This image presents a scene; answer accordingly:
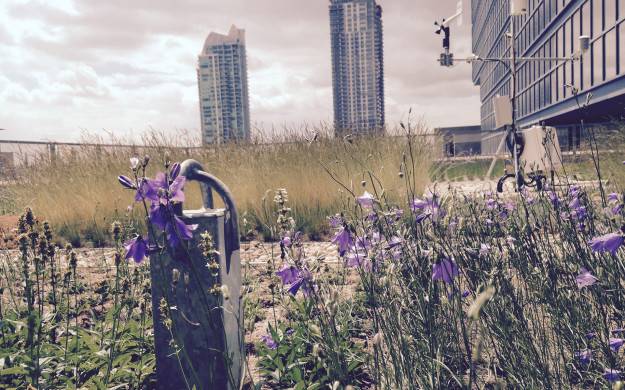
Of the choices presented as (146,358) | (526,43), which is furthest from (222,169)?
(526,43)

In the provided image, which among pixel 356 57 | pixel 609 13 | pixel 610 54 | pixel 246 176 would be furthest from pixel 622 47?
pixel 356 57

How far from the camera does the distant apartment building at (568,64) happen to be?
1585cm

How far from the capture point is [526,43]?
99.8 feet

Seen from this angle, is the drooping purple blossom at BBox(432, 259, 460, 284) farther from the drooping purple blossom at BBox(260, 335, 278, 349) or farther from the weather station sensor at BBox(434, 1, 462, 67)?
the weather station sensor at BBox(434, 1, 462, 67)

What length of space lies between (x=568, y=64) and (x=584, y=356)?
22.8 meters

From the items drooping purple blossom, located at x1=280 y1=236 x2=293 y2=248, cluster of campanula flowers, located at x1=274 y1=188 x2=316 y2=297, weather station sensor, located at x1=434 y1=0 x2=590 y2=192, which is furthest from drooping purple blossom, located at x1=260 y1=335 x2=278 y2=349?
weather station sensor, located at x1=434 y1=0 x2=590 y2=192

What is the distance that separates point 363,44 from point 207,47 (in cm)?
3928

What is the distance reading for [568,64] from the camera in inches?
841

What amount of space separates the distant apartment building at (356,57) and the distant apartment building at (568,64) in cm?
8017

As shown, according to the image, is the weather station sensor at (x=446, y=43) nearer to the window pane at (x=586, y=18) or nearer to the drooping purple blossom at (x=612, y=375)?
the drooping purple blossom at (x=612, y=375)

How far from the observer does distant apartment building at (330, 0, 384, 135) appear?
121500mm

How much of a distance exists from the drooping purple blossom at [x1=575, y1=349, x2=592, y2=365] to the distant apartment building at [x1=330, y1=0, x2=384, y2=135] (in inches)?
4660

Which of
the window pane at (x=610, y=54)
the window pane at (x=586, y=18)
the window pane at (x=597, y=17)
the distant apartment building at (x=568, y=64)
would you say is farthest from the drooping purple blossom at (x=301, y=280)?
the window pane at (x=586, y=18)

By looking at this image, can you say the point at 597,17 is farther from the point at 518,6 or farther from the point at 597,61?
the point at 518,6
